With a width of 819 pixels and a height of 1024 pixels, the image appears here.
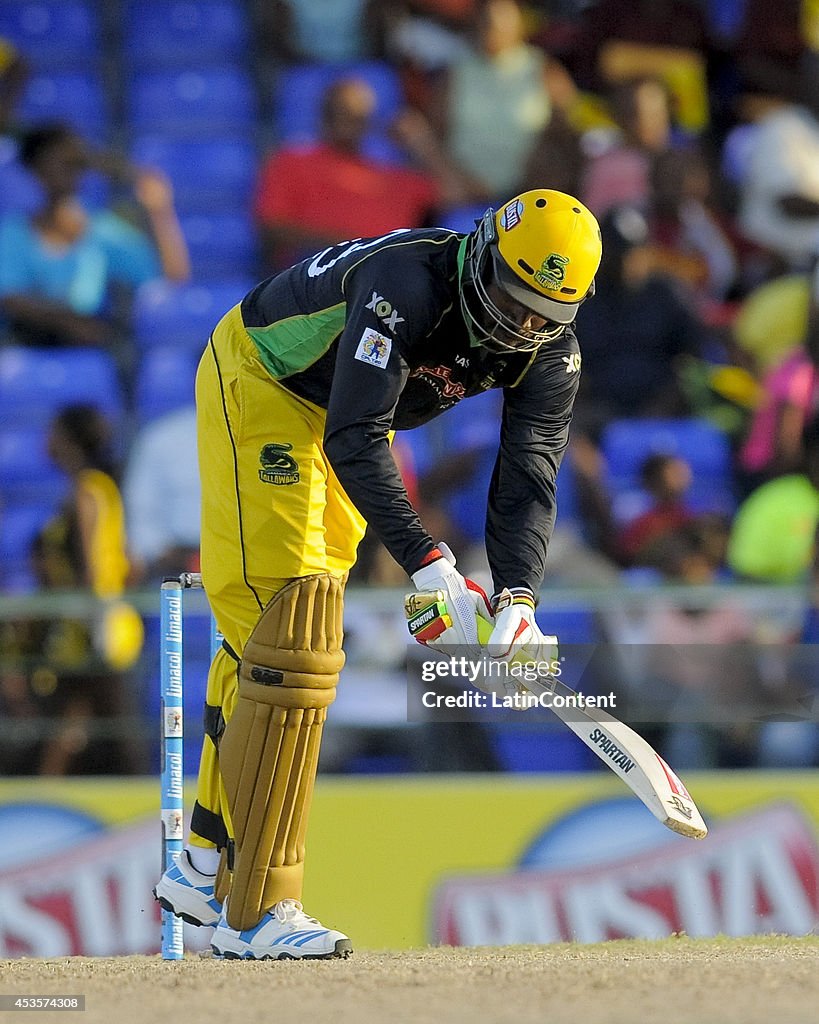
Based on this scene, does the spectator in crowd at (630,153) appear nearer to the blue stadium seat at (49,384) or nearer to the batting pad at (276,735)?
the blue stadium seat at (49,384)

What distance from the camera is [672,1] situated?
11766mm

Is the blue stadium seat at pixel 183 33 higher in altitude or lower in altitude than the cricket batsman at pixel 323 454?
higher

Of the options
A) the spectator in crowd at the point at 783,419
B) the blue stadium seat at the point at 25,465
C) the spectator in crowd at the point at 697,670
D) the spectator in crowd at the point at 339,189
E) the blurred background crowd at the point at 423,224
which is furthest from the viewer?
the spectator in crowd at the point at 339,189

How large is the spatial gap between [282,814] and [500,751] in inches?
108

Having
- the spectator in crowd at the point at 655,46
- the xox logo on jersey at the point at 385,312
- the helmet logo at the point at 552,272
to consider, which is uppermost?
the spectator in crowd at the point at 655,46

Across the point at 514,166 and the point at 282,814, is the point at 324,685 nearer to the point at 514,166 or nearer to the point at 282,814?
the point at 282,814

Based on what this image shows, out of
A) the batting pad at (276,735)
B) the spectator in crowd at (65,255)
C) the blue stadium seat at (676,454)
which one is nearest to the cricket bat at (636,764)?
the batting pad at (276,735)

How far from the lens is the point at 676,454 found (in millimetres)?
9555

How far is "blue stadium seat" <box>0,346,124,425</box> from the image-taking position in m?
10.1

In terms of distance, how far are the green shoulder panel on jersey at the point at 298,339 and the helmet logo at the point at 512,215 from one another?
0.56m

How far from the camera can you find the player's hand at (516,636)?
15.9ft

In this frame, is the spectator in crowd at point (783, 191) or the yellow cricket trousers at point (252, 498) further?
the spectator in crowd at point (783, 191)

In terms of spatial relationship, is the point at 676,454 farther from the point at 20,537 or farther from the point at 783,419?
the point at 20,537

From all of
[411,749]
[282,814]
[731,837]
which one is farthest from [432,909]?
[282,814]
